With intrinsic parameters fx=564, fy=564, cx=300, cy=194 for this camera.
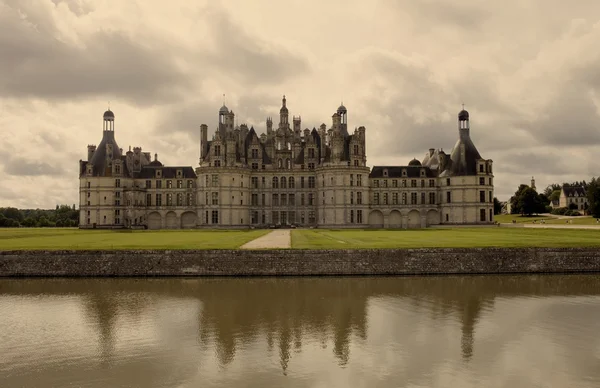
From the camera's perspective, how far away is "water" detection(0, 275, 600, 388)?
50.9ft

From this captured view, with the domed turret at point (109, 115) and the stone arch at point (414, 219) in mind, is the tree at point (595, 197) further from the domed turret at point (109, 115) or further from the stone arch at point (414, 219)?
the domed turret at point (109, 115)

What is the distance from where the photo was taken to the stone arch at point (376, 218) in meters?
86.6

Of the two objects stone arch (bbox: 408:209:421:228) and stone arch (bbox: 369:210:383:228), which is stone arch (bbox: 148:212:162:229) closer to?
stone arch (bbox: 369:210:383:228)

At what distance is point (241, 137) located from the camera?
285 ft

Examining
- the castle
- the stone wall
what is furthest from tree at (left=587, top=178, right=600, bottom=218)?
the stone wall

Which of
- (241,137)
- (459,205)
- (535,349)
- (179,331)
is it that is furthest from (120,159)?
(535,349)

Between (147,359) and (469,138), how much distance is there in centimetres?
7706

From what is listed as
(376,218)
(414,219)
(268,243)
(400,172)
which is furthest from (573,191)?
(268,243)

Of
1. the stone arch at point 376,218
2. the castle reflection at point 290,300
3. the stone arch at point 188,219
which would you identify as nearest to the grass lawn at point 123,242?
the castle reflection at point 290,300

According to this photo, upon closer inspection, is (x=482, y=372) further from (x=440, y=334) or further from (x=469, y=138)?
(x=469, y=138)

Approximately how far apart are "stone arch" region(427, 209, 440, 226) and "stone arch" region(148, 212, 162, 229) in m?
41.4

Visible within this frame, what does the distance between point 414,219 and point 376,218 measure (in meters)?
5.85

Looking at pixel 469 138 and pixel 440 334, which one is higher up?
pixel 469 138

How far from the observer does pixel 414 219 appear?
86.9 metres
